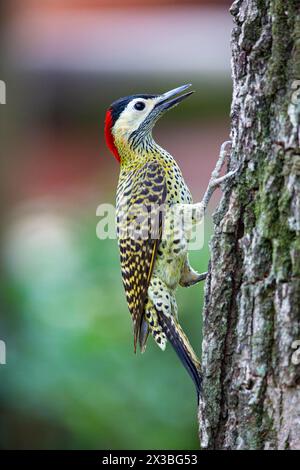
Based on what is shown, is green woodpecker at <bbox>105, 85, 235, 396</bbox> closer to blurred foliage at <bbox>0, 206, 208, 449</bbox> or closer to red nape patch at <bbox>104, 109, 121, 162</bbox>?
red nape patch at <bbox>104, 109, 121, 162</bbox>

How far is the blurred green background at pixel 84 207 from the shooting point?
510cm

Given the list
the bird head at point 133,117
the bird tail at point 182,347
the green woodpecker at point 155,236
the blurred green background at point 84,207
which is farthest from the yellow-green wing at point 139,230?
the blurred green background at point 84,207

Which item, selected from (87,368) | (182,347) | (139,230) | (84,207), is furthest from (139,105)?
(84,207)

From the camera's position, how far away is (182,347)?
3.68 meters

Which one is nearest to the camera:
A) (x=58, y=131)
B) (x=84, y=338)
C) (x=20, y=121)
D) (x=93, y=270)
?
(x=84, y=338)

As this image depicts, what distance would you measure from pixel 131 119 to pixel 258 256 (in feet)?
5.95

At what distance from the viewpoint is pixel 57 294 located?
556 cm

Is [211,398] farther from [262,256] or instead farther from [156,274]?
[156,274]

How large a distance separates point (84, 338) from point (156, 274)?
4.40 ft

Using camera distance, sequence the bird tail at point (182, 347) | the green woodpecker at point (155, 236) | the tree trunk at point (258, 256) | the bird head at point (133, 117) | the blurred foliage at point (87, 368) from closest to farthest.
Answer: the tree trunk at point (258, 256) < the bird tail at point (182, 347) < the green woodpecker at point (155, 236) < the bird head at point (133, 117) < the blurred foliage at point (87, 368)

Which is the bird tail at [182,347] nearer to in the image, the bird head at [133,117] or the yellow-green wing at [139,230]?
the yellow-green wing at [139,230]

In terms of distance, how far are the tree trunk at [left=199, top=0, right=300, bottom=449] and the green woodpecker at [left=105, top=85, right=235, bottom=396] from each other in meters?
0.66

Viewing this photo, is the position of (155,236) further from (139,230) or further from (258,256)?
(258,256)

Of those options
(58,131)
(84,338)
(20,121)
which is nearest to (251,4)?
(84,338)
